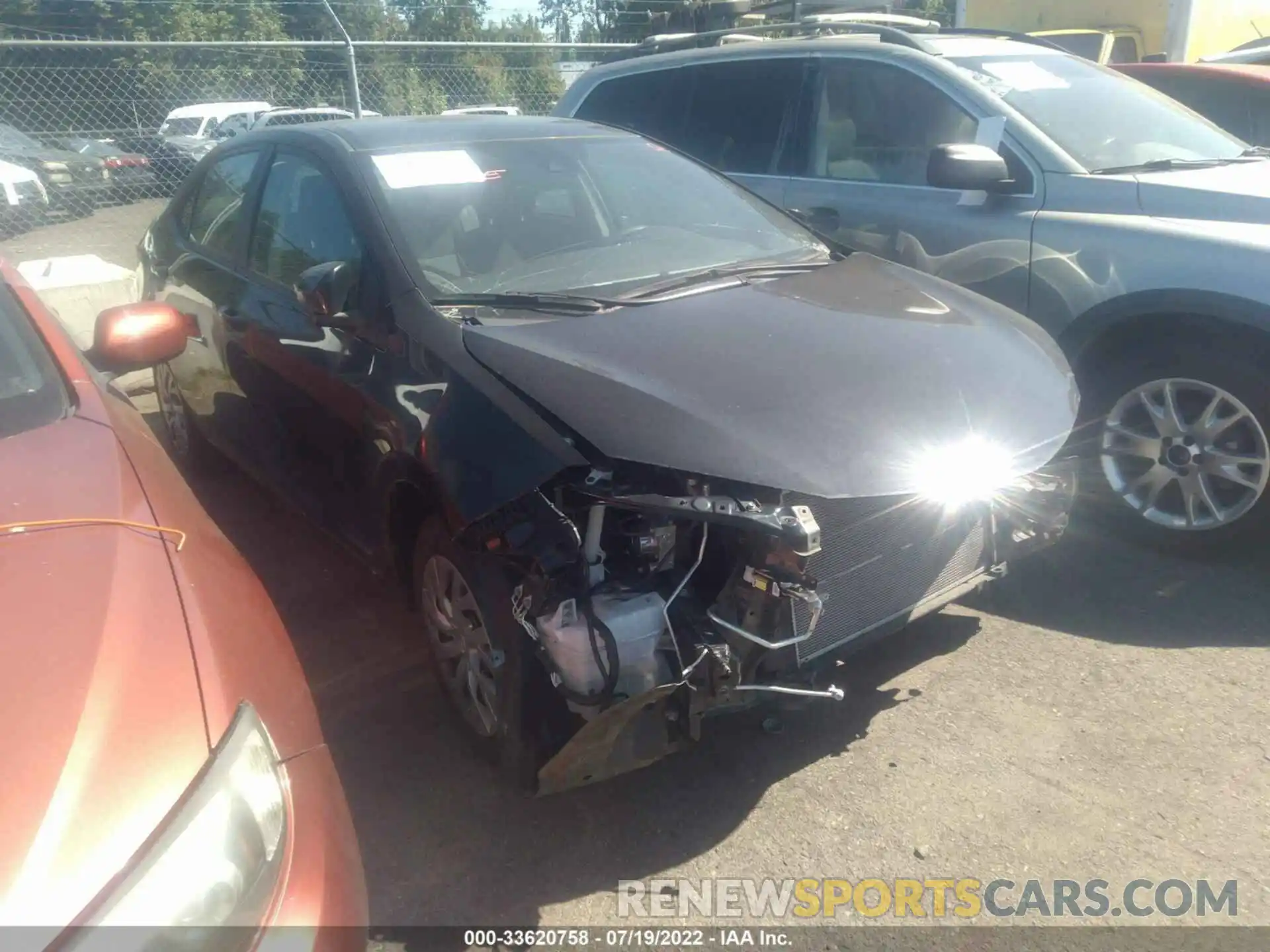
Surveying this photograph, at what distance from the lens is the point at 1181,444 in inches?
157

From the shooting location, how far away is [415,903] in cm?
259

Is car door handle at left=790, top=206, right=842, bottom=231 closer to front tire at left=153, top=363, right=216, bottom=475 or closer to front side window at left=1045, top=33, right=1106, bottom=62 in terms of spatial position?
front tire at left=153, top=363, right=216, bottom=475

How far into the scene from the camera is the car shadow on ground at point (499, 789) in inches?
104

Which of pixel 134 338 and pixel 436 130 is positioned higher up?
pixel 436 130

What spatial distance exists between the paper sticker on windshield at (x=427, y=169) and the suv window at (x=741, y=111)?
2348mm

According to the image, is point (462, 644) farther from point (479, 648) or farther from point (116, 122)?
point (116, 122)

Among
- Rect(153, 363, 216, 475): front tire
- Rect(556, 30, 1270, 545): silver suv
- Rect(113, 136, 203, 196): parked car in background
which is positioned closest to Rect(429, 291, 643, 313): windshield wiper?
Rect(556, 30, 1270, 545): silver suv

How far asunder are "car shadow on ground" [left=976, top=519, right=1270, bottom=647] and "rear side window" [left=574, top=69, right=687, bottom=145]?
3306 mm

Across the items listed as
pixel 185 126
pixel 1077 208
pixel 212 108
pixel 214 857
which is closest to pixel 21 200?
pixel 185 126

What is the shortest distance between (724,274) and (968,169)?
147 cm

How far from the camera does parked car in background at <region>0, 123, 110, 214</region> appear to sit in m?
9.98

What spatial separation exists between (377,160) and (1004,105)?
2.73m

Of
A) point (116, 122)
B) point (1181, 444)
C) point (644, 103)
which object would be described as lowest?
point (1181, 444)

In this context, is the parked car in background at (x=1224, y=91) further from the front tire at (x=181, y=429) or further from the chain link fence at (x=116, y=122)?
the front tire at (x=181, y=429)
